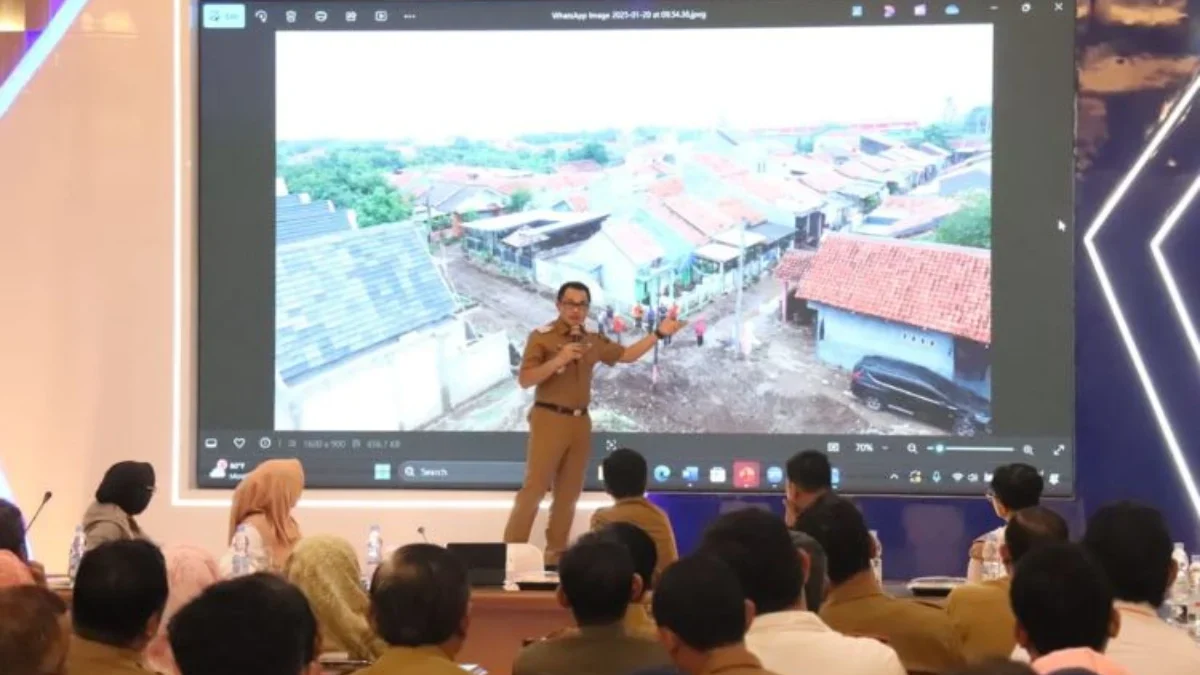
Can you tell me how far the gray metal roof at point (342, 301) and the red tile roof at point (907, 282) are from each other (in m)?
1.77

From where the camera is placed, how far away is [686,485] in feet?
22.4

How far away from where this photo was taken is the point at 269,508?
5.06 m

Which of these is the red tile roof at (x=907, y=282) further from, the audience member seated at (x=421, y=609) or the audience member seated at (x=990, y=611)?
the audience member seated at (x=421, y=609)

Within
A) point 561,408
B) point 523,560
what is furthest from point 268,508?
point 561,408

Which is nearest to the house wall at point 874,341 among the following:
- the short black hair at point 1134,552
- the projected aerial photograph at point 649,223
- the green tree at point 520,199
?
the projected aerial photograph at point 649,223

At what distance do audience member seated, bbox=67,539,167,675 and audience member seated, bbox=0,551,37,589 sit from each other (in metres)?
1.17

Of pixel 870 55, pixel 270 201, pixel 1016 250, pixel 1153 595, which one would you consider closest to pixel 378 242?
pixel 270 201

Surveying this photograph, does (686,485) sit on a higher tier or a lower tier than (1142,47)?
lower

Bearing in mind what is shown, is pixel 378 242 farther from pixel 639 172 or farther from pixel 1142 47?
pixel 1142 47

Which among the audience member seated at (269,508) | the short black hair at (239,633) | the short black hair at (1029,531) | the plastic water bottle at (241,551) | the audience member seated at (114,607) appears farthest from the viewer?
the audience member seated at (269,508)

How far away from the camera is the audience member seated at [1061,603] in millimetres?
2580

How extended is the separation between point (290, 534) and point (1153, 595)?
9.88ft

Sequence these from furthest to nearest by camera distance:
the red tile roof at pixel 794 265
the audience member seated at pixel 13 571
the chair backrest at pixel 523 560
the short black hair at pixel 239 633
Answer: the red tile roof at pixel 794 265 → the chair backrest at pixel 523 560 → the audience member seated at pixel 13 571 → the short black hair at pixel 239 633

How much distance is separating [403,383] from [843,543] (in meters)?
3.81
